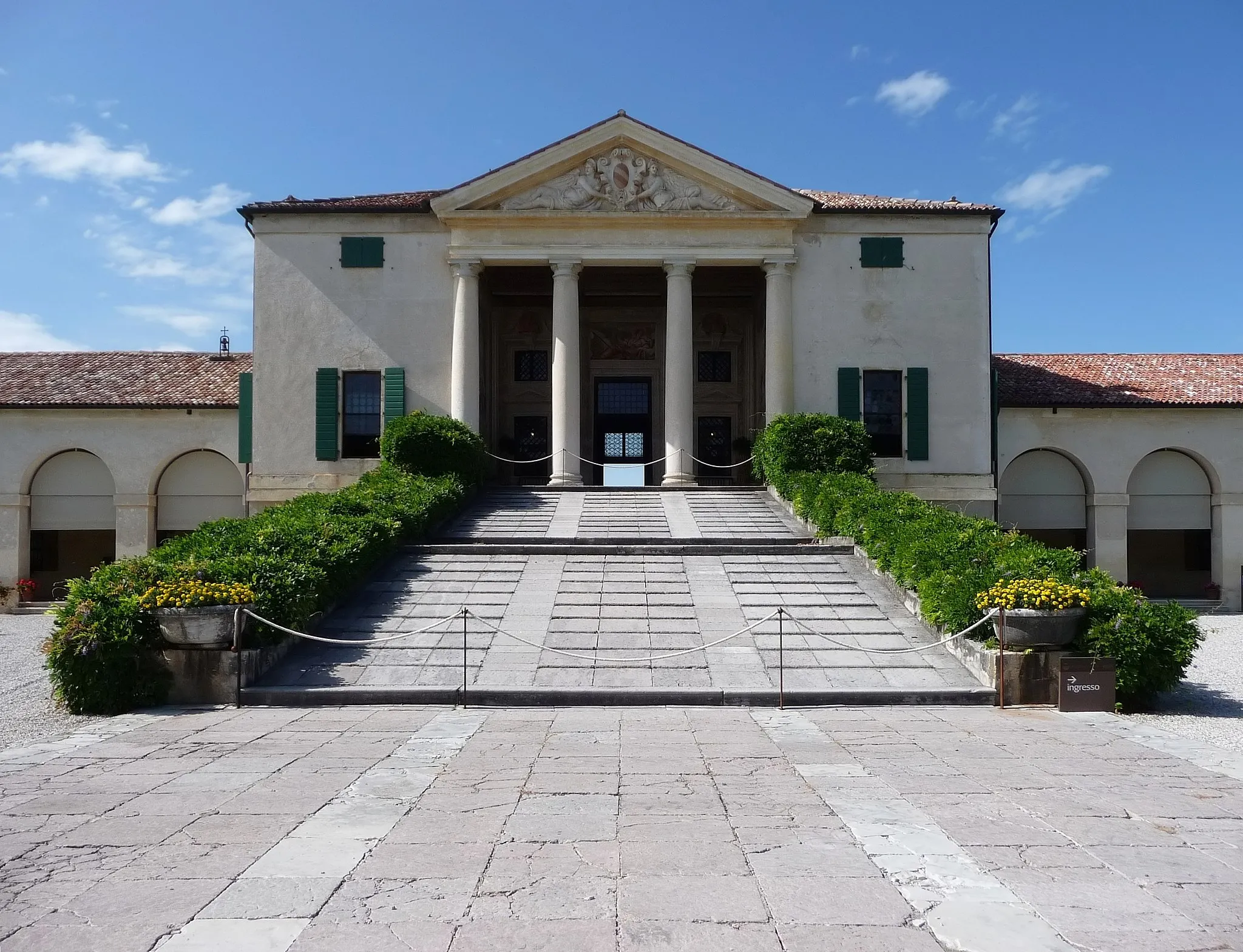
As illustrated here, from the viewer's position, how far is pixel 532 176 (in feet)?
75.1

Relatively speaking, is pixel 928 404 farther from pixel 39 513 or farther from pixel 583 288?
pixel 39 513

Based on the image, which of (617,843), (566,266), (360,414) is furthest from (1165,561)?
(617,843)

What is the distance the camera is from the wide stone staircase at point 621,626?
9852mm

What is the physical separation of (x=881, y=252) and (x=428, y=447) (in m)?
Result: 12.1

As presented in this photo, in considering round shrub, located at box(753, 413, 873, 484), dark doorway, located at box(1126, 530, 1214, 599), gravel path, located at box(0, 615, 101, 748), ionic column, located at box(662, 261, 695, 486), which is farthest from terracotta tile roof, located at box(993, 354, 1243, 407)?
gravel path, located at box(0, 615, 101, 748)

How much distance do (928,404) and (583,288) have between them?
9970 mm

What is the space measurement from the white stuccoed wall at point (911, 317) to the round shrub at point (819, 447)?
2.82 metres

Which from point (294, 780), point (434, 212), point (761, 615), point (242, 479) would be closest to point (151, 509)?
point (242, 479)

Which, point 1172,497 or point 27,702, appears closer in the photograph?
point 27,702

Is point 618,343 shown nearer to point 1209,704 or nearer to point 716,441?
point 716,441

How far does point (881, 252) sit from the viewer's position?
23.4 meters

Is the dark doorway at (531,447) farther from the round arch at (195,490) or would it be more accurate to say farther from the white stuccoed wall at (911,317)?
the white stuccoed wall at (911,317)

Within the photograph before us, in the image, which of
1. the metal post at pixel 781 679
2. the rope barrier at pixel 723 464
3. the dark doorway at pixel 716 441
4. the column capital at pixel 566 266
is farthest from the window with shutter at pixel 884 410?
the metal post at pixel 781 679

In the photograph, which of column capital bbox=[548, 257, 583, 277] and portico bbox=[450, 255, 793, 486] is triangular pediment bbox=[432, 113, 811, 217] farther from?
portico bbox=[450, 255, 793, 486]
